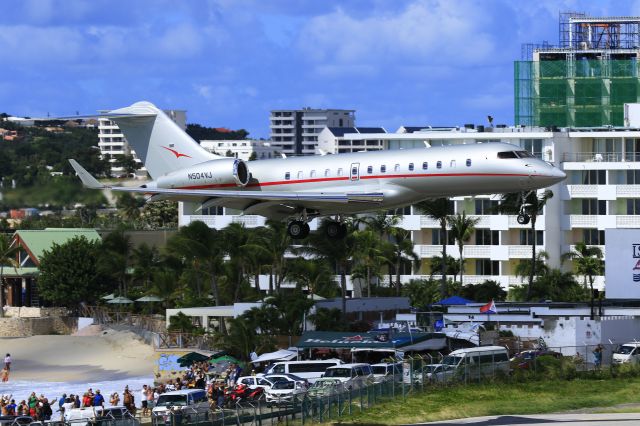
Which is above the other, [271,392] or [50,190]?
[50,190]

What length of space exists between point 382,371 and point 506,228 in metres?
52.3

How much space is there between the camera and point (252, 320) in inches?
3113

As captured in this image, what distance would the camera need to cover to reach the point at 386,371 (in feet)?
193

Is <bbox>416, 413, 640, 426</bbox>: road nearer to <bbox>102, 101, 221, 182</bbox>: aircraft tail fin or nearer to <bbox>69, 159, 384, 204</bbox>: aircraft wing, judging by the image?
<bbox>69, 159, 384, 204</bbox>: aircraft wing

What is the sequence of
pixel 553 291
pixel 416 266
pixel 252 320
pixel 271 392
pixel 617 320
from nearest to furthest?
pixel 271 392 → pixel 617 320 → pixel 252 320 → pixel 553 291 → pixel 416 266

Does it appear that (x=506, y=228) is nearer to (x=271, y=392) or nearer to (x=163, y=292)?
(x=163, y=292)

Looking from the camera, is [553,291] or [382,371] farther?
[553,291]

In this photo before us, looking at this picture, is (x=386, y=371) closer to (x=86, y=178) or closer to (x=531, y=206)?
(x=86, y=178)

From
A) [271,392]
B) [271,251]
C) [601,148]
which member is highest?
[601,148]

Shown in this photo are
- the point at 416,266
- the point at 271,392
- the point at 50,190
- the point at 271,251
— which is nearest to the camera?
the point at 271,392

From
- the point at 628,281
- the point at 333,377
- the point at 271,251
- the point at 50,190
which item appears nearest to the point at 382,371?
the point at 333,377

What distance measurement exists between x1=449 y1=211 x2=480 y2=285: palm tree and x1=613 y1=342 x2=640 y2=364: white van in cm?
3576

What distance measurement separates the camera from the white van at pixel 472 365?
193 ft

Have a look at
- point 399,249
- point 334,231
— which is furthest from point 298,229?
point 399,249
